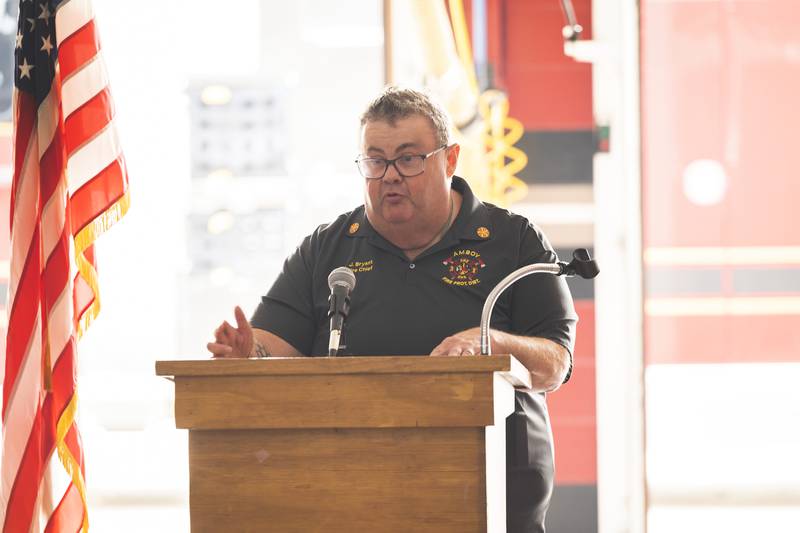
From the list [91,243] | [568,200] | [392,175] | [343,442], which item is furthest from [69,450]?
[568,200]

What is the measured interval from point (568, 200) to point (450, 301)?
8.15ft

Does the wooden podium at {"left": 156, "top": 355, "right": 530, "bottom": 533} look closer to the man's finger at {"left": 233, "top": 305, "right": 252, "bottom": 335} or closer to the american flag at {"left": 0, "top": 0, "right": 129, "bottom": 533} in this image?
the man's finger at {"left": 233, "top": 305, "right": 252, "bottom": 335}

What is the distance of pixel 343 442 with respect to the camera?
5.84ft

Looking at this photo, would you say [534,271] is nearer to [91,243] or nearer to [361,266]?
[361,266]

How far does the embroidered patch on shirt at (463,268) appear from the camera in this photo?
8.23 ft

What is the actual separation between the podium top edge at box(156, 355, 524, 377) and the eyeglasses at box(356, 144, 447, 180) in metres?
0.76

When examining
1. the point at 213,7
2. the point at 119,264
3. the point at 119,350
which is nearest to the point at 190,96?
the point at 213,7

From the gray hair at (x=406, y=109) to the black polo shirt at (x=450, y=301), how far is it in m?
0.22

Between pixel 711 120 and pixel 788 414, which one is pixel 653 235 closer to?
pixel 711 120

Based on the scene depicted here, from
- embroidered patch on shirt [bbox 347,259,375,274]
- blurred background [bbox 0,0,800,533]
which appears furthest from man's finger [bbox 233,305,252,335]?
blurred background [bbox 0,0,800,533]

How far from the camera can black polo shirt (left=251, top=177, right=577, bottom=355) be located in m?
2.47

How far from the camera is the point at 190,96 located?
4973 millimetres

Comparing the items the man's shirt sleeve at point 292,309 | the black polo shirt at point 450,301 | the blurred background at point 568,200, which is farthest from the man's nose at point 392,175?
the blurred background at point 568,200

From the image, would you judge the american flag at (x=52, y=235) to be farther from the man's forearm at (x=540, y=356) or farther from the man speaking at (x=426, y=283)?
the man's forearm at (x=540, y=356)
